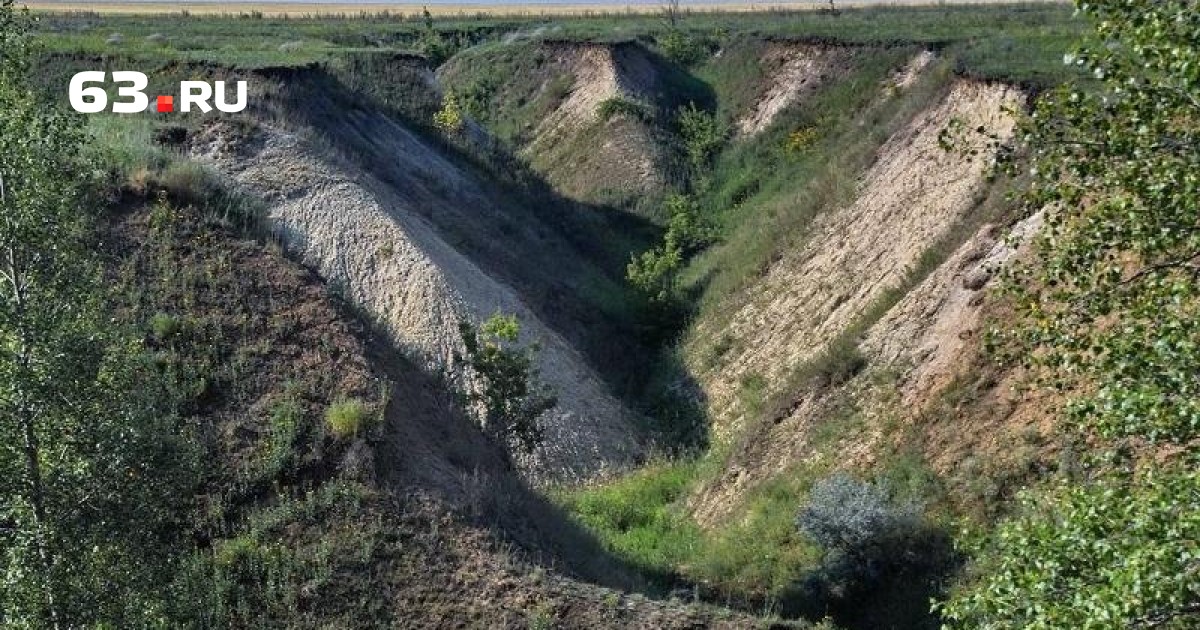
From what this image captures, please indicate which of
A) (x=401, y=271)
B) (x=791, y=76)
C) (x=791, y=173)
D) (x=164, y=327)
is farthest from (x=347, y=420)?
(x=791, y=76)

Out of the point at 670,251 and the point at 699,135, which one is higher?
the point at 699,135

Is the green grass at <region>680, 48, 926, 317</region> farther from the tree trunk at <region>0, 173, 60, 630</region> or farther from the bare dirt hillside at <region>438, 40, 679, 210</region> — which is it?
the tree trunk at <region>0, 173, 60, 630</region>

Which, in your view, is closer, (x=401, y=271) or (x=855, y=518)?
(x=855, y=518)

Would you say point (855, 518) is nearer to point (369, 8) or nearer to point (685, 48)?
point (685, 48)

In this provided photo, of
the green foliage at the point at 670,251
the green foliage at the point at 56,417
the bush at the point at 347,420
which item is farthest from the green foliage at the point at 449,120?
the green foliage at the point at 56,417

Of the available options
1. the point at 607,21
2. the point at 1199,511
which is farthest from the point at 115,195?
the point at 607,21
